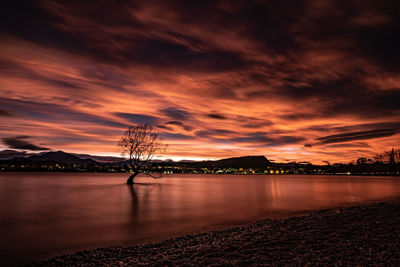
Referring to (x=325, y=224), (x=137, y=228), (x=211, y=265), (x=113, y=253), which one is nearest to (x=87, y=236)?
(x=137, y=228)

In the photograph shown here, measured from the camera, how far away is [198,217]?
21.1 meters

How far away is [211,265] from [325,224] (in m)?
7.64

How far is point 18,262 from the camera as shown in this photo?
10.1m

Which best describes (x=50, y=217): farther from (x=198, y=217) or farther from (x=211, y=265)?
(x=211, y=265)

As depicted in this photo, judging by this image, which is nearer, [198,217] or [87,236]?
[87,236]

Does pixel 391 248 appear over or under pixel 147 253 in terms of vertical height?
over

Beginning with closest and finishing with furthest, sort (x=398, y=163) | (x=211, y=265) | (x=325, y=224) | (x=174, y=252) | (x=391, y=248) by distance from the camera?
1. (x=211, y=265)
2. (x=391, y=248)
3. (x=174, y=252)
4. (x=325, y=224)
5. (x=398, y=163)

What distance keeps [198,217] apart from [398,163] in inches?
8744

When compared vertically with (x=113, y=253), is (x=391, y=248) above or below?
above

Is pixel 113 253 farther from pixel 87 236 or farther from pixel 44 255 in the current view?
pixel 87 236

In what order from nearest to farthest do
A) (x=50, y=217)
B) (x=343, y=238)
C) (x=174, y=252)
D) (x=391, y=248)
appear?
1. (x=391, y=248)
2. (x=174, y=252)
3. (x=343, y=238)
4. (x=50, y=217)

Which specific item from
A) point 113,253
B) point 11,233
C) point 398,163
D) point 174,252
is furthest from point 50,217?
point 398,163

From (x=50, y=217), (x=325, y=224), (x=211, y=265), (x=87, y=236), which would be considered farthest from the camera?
(x=50, y=217)

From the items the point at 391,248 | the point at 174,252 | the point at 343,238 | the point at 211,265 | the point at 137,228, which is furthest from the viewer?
the point at 137,228
